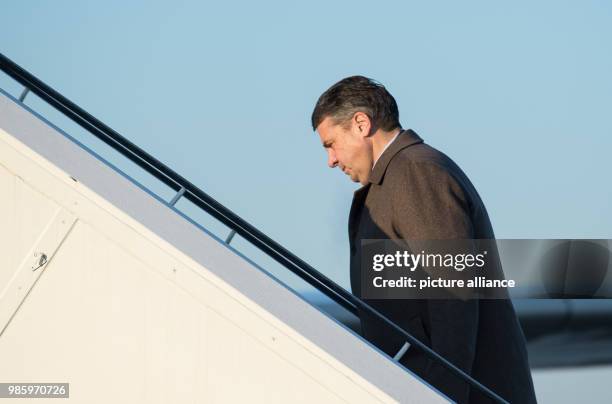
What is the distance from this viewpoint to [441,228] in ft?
8.11

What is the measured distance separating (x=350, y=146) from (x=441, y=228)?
0.40m

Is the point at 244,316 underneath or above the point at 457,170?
underneath

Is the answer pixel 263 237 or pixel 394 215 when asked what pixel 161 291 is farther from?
pixel 394 215

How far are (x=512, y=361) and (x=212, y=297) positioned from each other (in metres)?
0.97

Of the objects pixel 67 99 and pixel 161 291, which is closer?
pixel 161 291

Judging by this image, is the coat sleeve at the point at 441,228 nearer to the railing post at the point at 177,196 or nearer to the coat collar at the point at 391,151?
the coat collar at the point at 391,151

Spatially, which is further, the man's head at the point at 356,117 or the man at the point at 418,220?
Result: the man's head at the point at 356,117

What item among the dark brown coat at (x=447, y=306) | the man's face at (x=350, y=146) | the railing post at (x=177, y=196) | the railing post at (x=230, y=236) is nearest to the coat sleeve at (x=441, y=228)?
the dark brown coat at (x=447, y=306)

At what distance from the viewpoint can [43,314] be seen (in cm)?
186

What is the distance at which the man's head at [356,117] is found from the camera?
8.81ft

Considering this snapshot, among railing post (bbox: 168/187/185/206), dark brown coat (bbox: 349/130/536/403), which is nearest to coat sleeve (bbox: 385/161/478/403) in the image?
dark brown coat (bbox: 349/130/536/403)

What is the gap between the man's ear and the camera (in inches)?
106

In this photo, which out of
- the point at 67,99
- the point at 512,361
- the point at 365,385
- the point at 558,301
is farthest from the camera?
the point at 558,301

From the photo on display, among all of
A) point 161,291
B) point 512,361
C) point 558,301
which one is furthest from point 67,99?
point 558,301
